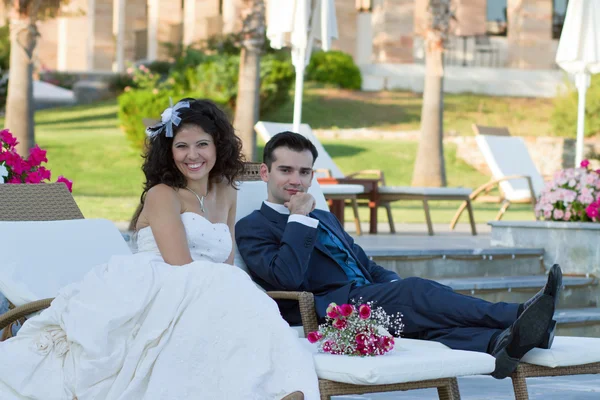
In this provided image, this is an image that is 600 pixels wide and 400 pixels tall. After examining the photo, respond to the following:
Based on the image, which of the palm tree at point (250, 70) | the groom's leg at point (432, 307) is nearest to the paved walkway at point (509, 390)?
the groom's leg at point (432, 307)

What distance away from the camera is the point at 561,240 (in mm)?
7473

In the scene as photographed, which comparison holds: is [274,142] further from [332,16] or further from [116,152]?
[116,152]

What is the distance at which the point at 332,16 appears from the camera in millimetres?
9641

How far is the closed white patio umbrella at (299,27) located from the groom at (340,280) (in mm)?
4660

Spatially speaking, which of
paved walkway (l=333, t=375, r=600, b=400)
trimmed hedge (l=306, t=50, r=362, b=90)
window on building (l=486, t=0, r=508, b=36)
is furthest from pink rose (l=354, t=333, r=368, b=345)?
window on building (l=486, t=0, r=508, b=36)

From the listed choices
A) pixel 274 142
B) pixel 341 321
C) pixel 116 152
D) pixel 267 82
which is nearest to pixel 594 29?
pixel 274 142

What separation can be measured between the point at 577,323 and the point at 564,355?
3.04 meters

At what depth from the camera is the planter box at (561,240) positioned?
731 centimetres

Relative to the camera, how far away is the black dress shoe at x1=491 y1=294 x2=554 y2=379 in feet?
11.5

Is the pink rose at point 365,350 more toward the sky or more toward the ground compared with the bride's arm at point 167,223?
more toward the ground

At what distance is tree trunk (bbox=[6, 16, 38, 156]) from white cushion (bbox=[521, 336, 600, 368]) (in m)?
12.3

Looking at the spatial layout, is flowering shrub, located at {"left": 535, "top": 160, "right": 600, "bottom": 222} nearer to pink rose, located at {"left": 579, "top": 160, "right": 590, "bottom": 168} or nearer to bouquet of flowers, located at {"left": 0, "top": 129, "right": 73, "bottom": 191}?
pink rose, located at {"left": 579, "top": 160, "right": 590, "bottom": 168}

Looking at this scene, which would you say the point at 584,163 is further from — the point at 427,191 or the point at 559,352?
Answer: the point at 559,352

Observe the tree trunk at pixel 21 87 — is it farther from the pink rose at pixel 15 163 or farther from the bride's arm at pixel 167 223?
the bride's arm at pixel 167 223
